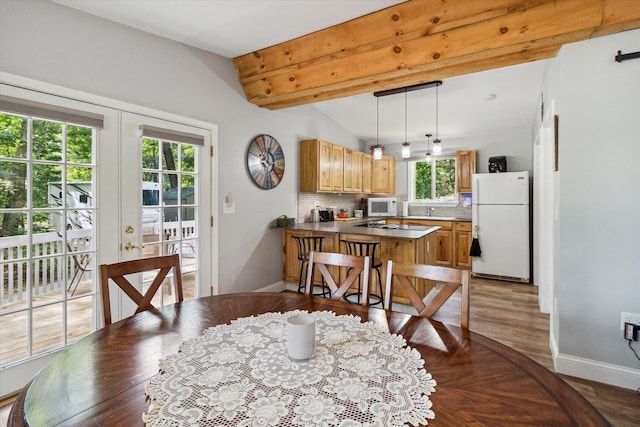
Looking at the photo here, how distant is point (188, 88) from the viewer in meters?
3.02

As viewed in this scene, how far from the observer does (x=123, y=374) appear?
962mm

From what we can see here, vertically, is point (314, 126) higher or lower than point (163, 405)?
higher

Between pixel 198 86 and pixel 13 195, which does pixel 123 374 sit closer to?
pixel 13 195

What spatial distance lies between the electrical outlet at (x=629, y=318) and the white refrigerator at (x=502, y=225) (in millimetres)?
2784

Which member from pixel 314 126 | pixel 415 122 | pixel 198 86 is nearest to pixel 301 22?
pixel 198 86

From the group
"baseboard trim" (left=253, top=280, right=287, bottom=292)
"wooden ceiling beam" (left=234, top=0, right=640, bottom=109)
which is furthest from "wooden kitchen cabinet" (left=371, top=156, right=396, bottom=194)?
"wooden ceiling beam" (left=234, top=0, right=640, bottom=109)

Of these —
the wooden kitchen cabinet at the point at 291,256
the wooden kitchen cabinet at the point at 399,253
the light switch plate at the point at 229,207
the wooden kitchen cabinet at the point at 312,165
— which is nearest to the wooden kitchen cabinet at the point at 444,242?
the wooden kitchen cabinet at the point at 399,253

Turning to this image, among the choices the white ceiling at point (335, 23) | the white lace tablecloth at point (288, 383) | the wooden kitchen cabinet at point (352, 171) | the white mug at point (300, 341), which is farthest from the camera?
the wooden kitchen cabinet at point (352, 171)

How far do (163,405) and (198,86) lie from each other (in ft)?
9.98

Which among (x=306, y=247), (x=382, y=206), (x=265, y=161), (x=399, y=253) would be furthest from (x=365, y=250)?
(x=382, y=206)

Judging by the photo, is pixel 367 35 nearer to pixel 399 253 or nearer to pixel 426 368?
pixel 399 253

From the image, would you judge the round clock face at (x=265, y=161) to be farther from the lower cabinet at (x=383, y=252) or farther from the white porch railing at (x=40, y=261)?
the white porch railing at (x=40, y=261)

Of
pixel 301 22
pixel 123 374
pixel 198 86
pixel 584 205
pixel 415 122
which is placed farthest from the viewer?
pixel 415 122

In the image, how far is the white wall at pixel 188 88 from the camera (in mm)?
2068
